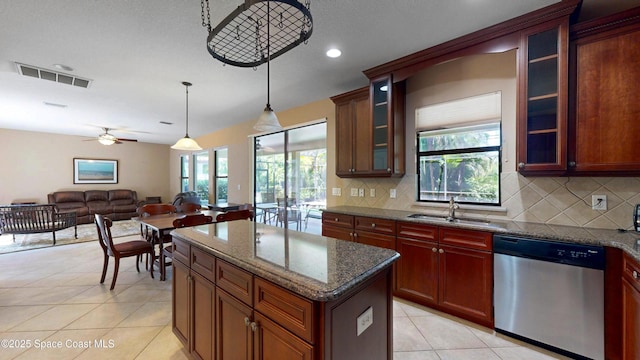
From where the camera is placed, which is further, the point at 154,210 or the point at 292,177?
the point at 292,177

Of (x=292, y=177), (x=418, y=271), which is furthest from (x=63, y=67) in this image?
(x=418, y=271)

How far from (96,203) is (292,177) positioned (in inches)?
268

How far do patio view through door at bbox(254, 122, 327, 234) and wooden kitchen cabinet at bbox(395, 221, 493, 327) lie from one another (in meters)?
1.85

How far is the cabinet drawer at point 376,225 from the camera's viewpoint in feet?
8.82

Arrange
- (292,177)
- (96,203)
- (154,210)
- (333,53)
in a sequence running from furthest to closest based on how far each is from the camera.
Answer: (96,203) < (292,177) < (154,210) < (333,53)

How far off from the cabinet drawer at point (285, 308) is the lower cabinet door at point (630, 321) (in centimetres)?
188

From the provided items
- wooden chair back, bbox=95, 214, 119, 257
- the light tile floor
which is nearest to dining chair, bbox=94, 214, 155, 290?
wooden chair back, bbox=95, 214, 119, 257

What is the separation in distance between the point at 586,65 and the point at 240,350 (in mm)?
2987

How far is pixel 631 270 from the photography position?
151cm

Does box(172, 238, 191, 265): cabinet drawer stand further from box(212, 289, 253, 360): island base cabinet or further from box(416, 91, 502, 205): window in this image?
box(416, 91, 502, 205): window

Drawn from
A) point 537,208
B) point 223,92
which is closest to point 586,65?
point 537,208

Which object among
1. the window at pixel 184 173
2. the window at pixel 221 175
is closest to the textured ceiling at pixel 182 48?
the window at pixel 221 175

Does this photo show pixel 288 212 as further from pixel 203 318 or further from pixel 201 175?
pixel 201 175

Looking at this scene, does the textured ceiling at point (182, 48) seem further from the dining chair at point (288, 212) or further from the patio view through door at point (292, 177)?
the dining chair at point (288, 212)
